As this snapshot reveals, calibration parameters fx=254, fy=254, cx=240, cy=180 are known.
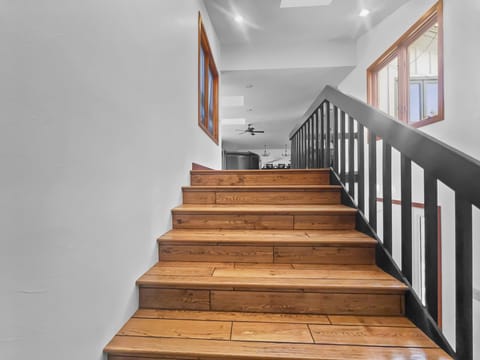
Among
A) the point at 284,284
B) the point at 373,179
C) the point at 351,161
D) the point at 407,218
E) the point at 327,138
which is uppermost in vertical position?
the point at 327,138

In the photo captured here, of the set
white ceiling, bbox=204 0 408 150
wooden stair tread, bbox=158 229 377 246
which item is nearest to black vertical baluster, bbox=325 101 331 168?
wooden stair tread, bbox=158 229 377 246

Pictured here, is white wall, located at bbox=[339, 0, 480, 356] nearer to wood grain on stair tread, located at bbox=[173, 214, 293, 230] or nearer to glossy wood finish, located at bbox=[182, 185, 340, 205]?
glossy wood finish, located at bbox=[182, 185, 340, 205]

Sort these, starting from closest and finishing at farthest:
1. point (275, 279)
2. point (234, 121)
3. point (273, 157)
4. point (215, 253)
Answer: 1. point (275, 279)
2. point (215, 253)
3. point (234, 121)
4. point (273, 157)

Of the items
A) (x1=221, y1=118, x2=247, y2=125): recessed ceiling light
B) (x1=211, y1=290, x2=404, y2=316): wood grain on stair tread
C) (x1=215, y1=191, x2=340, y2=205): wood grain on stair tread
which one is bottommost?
(x1=211, y1=290, x2=404, y2=316): wood grain on stair tread

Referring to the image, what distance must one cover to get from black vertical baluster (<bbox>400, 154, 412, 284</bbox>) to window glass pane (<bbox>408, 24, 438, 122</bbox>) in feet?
6.68

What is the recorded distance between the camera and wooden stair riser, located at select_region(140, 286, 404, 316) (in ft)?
4.13

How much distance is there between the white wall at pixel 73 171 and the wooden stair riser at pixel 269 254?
173 mm

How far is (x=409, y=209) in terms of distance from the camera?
133 cm

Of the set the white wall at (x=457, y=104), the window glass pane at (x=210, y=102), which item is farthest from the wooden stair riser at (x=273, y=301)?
the window glass pane at (x=210, y=102)

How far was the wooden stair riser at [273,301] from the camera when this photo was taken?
1.26 m

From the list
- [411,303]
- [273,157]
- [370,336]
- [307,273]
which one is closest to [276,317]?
[307,273]

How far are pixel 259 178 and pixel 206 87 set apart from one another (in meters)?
1.80

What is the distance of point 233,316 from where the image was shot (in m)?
1.25

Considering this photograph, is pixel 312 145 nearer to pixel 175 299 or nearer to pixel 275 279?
pixel 275 279
